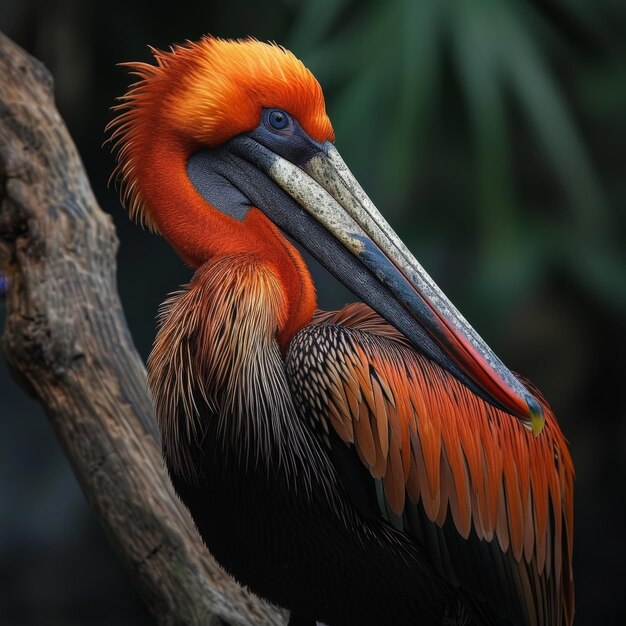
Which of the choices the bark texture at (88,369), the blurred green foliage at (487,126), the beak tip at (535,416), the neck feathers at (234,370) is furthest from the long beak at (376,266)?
the blurred green foliage at (487,126)

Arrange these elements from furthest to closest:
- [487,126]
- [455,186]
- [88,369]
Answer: [455,186] → [487,126] → [88,369]

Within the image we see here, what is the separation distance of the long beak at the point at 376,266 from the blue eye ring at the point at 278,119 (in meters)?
0.04

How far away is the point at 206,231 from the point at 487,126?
167cm

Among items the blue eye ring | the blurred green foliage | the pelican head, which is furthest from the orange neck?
the blurred green foliage

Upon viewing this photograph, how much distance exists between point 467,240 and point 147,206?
208 centimetres

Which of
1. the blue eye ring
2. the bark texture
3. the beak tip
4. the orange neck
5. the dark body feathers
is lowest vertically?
the bark texture

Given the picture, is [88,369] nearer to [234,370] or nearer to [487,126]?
[234,370]

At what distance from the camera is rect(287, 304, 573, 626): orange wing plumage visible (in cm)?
135

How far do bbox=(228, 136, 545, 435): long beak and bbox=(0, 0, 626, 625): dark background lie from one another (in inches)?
54.6

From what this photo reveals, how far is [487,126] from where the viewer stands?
291 cm

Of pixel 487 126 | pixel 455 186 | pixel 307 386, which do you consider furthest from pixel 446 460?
pixel 455 186

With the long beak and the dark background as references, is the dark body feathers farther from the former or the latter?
the dark background

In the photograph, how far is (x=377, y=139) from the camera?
9.48 feet

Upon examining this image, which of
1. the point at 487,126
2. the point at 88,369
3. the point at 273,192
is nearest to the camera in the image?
the point at 273,192
